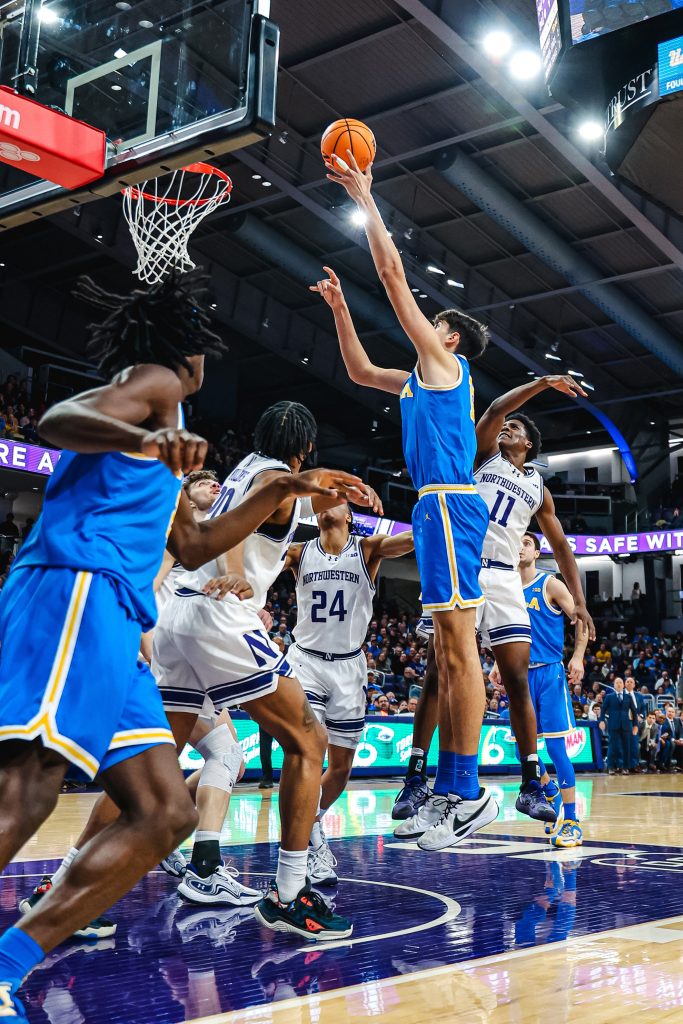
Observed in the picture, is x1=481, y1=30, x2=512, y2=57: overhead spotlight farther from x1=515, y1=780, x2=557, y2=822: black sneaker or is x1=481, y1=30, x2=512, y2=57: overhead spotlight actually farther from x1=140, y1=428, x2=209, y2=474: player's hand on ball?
x1=140, y1=428, x2=209, y2=474: player's hand on ball

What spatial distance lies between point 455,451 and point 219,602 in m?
1.35

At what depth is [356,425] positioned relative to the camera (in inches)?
1318

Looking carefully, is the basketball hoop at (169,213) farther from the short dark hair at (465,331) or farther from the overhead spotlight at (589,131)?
the overhead spotlight at (589,131)

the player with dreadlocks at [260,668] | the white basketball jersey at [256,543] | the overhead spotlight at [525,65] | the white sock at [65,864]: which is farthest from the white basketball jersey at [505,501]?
the overhead spotlight at [525,65]

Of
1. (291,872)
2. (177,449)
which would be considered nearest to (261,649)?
(291,872)

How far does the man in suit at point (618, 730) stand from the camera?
57.0 ft

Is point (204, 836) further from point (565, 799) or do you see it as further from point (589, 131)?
point (589, 131)

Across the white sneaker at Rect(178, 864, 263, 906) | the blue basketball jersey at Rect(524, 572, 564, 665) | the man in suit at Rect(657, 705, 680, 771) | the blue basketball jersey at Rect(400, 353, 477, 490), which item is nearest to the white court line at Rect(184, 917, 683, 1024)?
the white sneaker at Rect(178, 864, 263, 906)

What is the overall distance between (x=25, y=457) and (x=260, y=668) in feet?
48.1

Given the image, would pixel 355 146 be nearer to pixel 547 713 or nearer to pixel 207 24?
pixel 207 24

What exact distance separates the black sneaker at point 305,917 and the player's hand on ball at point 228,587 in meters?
1.23

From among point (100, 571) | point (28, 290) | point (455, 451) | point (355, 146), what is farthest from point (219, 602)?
point (28, 290)

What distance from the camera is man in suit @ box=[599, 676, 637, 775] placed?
57.0ft

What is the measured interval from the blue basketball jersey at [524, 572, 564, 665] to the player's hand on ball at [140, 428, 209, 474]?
5.50m
